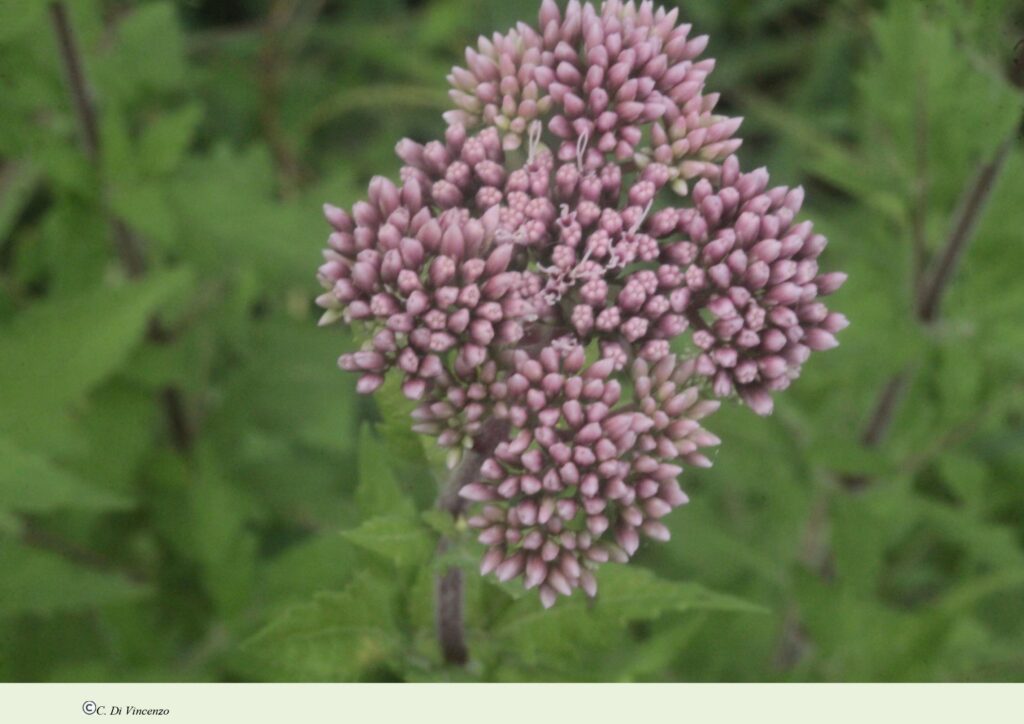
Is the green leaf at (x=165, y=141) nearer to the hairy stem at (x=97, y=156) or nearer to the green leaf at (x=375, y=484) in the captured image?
the hairy stem at (x=97, y=156)

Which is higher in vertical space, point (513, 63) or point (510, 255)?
point (513, 63)

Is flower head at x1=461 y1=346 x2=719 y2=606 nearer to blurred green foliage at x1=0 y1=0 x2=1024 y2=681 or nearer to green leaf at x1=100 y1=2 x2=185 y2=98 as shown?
blurred green foliage at x1=0 y1=0 x2=1024 y2=681

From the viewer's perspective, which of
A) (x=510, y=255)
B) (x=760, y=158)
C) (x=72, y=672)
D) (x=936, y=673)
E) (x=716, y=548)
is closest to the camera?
(x=510, y=255)

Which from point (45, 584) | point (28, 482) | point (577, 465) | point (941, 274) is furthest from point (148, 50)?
point (941, 274)

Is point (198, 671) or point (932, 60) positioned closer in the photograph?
point (932, 60)

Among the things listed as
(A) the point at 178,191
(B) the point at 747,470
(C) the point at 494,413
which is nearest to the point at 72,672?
(A) the point at 178,191

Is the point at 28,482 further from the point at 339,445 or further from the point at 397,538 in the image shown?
the point at 339,445

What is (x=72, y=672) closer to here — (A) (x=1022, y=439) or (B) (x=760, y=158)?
(A) (x=1022, y=439)

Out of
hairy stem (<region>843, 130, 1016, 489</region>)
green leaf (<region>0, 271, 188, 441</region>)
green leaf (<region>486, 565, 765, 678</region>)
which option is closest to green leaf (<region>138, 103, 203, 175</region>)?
green leaf (<region>0, 271, 188, 441</region>)
